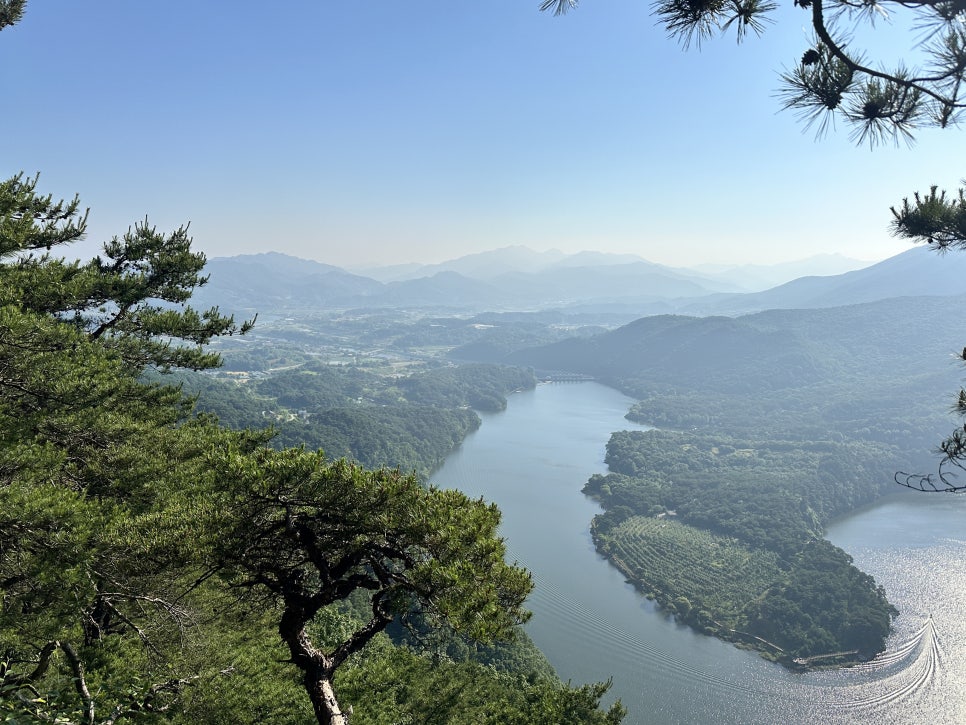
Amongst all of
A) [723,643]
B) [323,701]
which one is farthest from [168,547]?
[723,643]

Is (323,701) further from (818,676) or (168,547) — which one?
(818,676)


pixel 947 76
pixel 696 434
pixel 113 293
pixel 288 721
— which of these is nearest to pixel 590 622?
pixel 288 721

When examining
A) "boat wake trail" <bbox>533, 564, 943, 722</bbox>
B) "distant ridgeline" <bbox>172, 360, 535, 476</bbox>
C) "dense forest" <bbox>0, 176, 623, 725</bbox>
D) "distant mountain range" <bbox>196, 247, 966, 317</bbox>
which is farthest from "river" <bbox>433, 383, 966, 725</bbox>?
"distant mountain range" <bbox>196, 247, 966, 317</bbox>

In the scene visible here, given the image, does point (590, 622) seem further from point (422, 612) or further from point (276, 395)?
point (276, 395)

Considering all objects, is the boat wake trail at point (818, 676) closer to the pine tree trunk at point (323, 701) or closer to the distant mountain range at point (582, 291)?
the pine tree trunk at point (323, 701)

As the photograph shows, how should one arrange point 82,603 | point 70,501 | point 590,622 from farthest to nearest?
point 590,622 → point 70,501 → point 82,603
